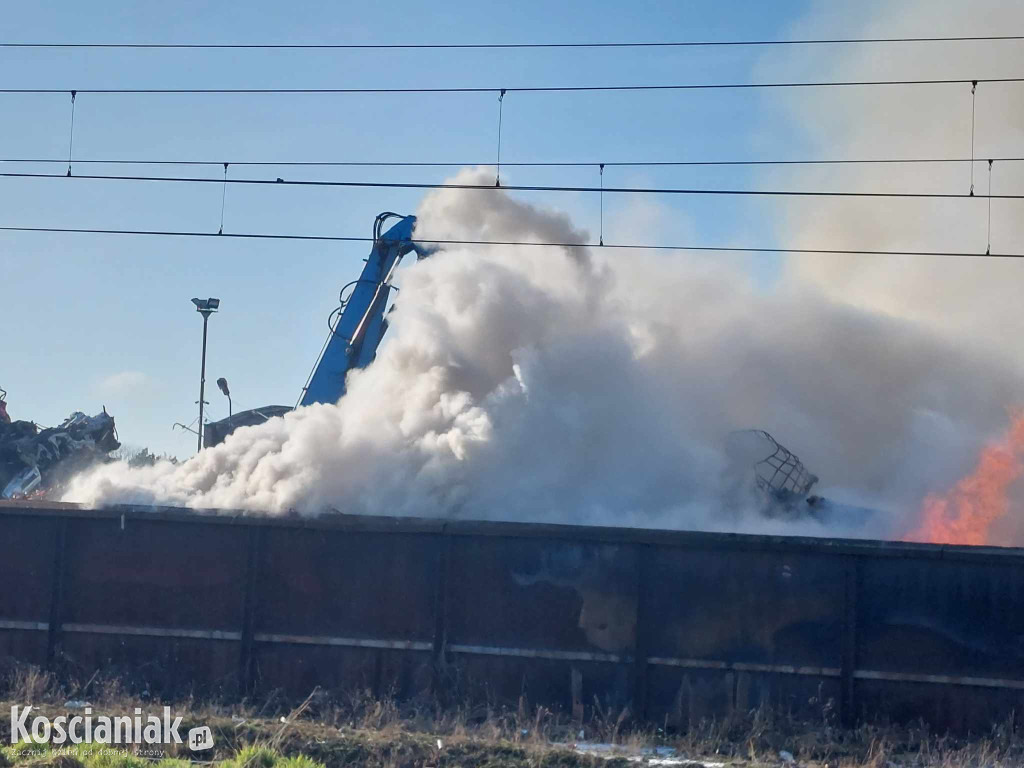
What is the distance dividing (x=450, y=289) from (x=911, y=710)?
11.1 meters

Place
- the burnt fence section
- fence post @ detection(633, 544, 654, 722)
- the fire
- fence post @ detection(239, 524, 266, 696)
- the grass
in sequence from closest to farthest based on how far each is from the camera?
1. the grass
2. the burnt fence section
3. fence post @ detection(633, 544, 654, 722)
4. fence post @ detection(239, 524, 266, 696)
5. the fire

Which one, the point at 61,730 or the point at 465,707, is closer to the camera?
the point at 61,730

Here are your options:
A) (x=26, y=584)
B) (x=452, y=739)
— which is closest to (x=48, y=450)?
(x=26, y=584)

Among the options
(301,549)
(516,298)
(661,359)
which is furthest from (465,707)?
(661,359)

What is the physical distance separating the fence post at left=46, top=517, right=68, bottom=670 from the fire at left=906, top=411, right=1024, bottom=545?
48.2 feet

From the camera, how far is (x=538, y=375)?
1833 centimetres

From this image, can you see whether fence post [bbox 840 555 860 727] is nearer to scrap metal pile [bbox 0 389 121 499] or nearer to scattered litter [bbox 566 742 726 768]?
scattered litter [bbox 566 742 726 768]

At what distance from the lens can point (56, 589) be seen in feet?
42.1

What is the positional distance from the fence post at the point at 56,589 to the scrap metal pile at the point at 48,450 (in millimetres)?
17979

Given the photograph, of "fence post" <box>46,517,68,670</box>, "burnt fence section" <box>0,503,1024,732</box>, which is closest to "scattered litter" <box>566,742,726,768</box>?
"burnt fence section" <box>0,503,1024,732</box>

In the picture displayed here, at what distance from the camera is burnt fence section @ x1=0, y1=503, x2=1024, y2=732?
1151 centimetres

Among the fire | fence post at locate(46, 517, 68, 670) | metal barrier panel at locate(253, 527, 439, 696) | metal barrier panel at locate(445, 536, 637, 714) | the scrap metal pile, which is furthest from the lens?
the scrap metal pile

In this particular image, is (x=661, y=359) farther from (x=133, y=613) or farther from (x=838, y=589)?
(x=133, y=613)

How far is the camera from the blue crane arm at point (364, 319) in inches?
829
